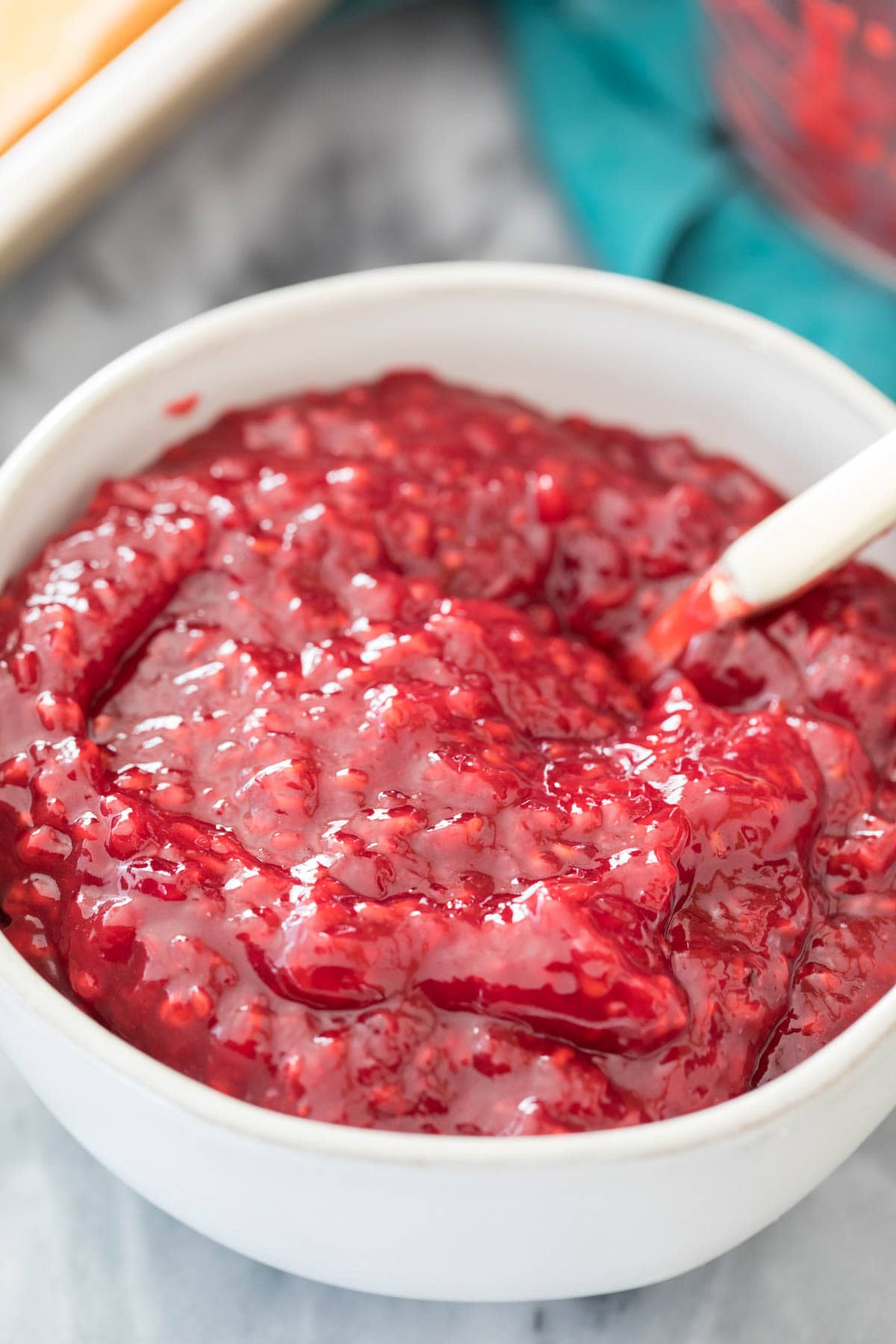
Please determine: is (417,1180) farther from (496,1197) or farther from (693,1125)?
(693,1125)

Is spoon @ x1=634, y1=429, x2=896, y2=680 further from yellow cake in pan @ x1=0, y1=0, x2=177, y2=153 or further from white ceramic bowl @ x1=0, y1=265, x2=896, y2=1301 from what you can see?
yellow cake in pan @ x1=0, y1=0, x2=177, y2=153

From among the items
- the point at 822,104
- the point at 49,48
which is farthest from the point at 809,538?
the point at 49,48

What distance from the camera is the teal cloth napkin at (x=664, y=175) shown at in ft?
7.06

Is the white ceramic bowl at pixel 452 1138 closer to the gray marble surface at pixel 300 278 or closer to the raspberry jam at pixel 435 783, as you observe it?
the raspberry jam at pixel 435 783

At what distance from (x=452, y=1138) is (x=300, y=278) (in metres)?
1.45

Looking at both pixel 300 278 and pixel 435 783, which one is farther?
pixel 300 278

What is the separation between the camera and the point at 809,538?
149cm

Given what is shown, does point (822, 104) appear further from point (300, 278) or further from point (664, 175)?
point (300, 278)

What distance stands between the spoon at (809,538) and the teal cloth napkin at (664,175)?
0.66 metres

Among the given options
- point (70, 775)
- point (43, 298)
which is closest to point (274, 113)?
point (43, 298)

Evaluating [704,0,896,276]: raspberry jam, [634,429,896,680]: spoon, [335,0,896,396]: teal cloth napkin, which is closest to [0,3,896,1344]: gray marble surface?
[335,0,896,396]: teal cloth napkin

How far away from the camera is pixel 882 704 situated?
149 cm

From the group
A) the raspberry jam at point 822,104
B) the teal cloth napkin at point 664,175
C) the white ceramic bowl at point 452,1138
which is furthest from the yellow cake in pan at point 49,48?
the raspberry jam at point 822,104

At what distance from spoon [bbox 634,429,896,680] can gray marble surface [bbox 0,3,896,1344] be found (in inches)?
22.4
